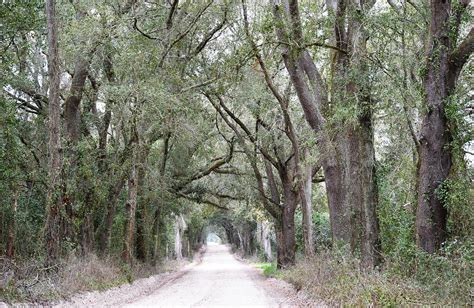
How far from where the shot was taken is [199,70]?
1778 centimetres

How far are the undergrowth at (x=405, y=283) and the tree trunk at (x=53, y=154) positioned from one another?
6.36 metres

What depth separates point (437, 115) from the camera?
8.66 meters

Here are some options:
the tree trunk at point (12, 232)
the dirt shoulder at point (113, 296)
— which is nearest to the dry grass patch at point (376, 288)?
the dirt shoulder at point (113, 296)

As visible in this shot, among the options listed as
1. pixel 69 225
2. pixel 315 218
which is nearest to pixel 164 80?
pixel 69 225

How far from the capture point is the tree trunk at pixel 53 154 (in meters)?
11.7

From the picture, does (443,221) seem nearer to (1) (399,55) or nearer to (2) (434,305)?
(2) (434,305)

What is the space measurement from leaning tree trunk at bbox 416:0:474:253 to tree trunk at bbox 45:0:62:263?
27.3ft

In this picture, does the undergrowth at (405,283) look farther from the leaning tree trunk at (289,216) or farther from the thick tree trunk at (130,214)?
the leaning tree trunk at (289,216)

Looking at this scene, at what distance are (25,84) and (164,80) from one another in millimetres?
4566

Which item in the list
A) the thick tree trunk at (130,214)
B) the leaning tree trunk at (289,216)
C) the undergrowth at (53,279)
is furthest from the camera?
the leaning tree trunk at (289,216)

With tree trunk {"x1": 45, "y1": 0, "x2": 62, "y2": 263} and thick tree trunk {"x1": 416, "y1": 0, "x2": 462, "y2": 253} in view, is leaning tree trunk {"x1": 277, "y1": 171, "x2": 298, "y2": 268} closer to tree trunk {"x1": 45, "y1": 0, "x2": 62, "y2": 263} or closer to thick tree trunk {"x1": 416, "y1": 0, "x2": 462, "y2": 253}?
tree trunk {"x1": 45, "y1": 0, "x2": 62, "y2": 263}

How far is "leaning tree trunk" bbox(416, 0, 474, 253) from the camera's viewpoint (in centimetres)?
859

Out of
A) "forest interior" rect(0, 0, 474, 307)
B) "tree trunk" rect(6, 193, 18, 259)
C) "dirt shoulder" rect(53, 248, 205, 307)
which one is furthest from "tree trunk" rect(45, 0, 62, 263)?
"tree trunk" rect(6, 193, 18, 259)

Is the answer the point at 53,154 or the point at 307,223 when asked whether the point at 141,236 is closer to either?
the point at 307,223
